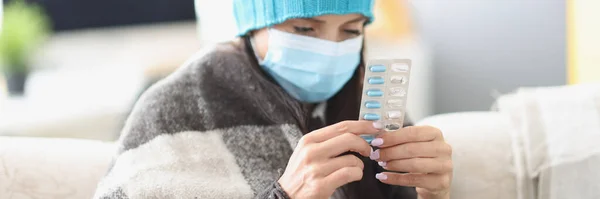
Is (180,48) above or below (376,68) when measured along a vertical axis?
below

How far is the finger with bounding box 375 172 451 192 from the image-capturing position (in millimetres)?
933

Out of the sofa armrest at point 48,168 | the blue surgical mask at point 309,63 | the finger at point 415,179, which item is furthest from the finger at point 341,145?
the sofa armrest at point 48,168

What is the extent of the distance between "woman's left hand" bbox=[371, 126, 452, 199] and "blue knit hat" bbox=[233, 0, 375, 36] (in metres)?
0.24

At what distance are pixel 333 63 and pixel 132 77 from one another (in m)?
1.28

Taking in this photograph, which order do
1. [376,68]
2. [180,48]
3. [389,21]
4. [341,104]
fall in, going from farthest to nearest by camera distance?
[180,48]
[389,21]
[341,104]
[376,68]

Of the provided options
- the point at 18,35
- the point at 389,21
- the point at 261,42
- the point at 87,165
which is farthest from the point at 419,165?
the point at 18,35

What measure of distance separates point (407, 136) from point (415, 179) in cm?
8

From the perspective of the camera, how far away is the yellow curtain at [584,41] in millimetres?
1520

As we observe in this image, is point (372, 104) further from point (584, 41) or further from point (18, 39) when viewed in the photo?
point (18, 39)

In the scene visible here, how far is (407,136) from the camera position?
89 cm

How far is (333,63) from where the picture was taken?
1.05 m

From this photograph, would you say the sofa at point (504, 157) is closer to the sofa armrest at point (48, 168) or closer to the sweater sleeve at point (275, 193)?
the sofa armrest at point (48, 168)

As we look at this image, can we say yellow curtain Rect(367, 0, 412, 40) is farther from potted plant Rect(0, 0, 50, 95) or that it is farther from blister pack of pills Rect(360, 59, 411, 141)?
blister pack of pills Rect(360, 59, 411, 141)

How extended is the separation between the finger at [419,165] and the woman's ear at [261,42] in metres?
0.30
